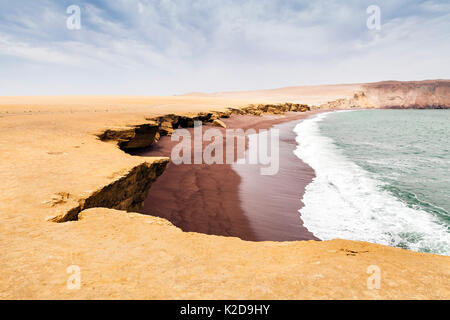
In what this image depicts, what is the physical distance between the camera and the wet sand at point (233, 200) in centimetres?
678

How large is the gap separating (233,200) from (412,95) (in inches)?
6257

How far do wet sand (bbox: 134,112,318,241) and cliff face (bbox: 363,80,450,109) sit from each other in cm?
14359

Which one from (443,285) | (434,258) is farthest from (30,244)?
(434,258)

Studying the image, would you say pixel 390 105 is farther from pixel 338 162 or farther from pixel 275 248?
pixel 275 248

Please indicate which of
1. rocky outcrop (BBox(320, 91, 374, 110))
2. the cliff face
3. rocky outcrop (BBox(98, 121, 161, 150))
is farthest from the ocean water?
the cliff face

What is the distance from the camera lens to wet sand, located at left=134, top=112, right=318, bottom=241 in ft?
22.2

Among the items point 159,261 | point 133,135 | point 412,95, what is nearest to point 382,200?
point 159,261

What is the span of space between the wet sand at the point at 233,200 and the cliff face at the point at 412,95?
471 ft

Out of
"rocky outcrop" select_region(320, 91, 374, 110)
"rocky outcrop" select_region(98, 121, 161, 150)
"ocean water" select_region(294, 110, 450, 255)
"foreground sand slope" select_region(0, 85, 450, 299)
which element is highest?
"rocky outcrop" select_region(320, 91, 374, 110)

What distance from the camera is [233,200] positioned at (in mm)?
8578

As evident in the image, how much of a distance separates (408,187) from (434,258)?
29.6ft

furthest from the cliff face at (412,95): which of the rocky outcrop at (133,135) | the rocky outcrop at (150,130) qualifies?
the rocky outcrop at (133,135)

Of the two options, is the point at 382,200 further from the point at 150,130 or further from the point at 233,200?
the point at 150,130

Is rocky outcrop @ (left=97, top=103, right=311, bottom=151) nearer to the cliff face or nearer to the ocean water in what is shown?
the ocean water
